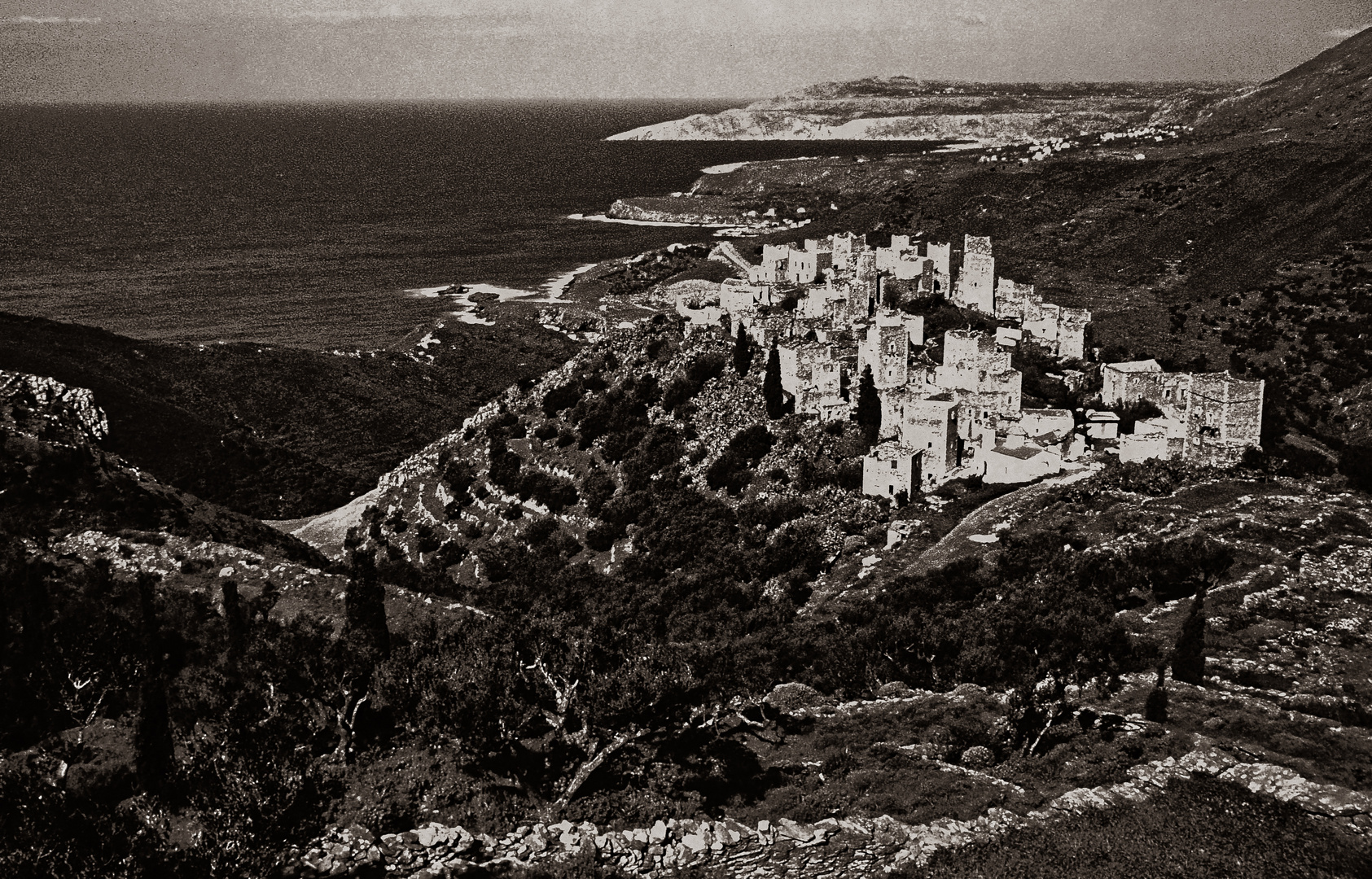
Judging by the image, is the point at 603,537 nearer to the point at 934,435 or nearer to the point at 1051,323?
the point at 934,435

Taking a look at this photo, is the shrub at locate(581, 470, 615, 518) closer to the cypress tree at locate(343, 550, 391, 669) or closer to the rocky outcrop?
the cypress tree at locate(343, 550, 391, 669)

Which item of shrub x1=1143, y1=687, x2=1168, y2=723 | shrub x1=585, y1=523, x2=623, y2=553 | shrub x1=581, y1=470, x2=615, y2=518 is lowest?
shrub x1=585, y1=523, x2=623, y2=553

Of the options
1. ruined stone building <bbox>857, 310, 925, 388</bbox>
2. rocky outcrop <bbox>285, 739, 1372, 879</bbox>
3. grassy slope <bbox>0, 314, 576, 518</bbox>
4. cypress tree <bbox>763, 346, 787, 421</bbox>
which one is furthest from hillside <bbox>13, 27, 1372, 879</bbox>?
ruined stone building <bbox>857, 310, 925, 388</bbox>

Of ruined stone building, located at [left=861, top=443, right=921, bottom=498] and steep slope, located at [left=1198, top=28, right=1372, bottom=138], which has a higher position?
steep slope, located at [left=1198, top=28, right=1372, bottom=138]

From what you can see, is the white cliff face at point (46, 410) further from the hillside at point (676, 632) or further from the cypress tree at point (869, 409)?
the cypress tree at point (869, 409)

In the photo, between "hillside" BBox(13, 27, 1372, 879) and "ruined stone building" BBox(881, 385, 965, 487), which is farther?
"ruined stone building" BBox(881, 385, 965, 487)

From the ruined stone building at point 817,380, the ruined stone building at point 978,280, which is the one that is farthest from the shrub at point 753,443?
the ruined stone building at point 978,280

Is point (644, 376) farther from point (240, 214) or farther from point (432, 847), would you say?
point (240, 214)

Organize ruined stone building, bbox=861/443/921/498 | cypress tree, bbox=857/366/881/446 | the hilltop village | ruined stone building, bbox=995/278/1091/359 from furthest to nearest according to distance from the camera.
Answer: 1. ruined stone building, bbox=995/278/1091/359
2. cypress tree, bbox=857/366/881/446
3. ruined stone building, bbox=861/443/921/498
4. the hilltop village
